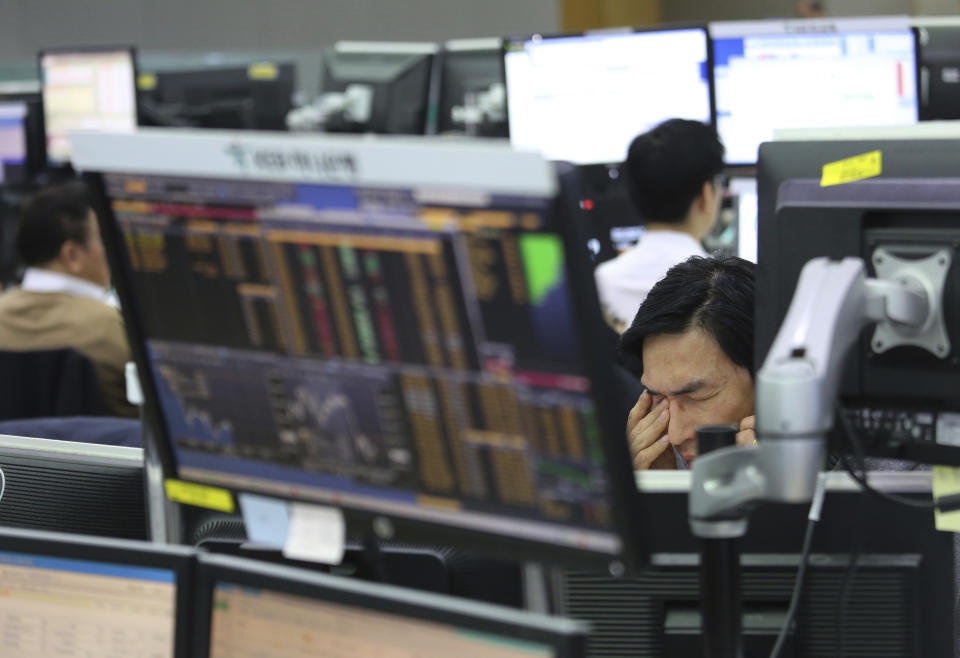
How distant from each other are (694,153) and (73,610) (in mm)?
2236

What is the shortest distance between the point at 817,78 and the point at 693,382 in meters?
1.76

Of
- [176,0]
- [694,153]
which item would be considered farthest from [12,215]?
[176,0]

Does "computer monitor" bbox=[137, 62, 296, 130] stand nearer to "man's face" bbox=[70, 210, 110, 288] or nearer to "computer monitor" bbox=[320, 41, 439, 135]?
"computer monitor" bbox=[320, 41, 439, 135]

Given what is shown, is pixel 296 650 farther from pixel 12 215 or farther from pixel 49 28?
pixel 49 28

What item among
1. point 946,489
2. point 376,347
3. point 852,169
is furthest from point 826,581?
point 376,347

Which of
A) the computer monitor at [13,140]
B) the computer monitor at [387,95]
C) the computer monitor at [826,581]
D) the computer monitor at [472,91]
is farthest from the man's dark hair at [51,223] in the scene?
the computer monitor at [826,581]

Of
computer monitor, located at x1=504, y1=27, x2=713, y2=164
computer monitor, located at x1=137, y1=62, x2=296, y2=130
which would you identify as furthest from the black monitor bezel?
computer monitor, located at x1=504, y1=27, x2=713, y2=164

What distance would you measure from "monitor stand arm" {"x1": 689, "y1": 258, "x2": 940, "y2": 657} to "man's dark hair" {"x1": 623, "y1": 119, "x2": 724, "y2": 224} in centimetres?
205

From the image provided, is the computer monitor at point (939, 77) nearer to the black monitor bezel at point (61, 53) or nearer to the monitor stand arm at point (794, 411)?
the monitor stand arm at point (794, 411)

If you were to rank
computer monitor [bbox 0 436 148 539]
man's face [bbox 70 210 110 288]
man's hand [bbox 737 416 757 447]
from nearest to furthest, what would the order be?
computer monitor [bbox 0 436 148 539] < man's hand [bbox 737 416 757 447] < man's face [bbox 70 210 110 288]

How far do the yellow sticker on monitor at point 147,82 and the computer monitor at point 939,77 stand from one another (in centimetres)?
267

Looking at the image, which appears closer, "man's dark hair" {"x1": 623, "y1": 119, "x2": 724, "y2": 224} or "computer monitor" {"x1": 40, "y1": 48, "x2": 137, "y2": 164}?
"man's dark hair" {"x1": 623, "y1": 119, "x2": 724, "y2": 224}

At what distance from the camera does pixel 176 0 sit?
8.98m

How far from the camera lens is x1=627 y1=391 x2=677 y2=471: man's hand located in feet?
6.57
